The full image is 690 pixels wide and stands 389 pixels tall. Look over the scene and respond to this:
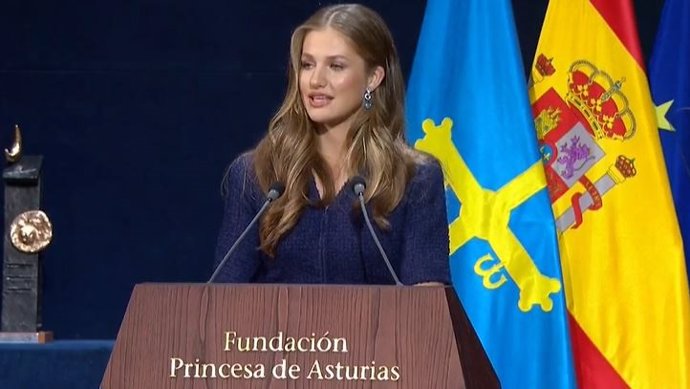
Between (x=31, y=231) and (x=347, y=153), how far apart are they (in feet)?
4.37

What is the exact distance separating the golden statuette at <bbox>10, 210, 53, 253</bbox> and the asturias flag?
5.34 ft

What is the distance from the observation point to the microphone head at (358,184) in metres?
1.95

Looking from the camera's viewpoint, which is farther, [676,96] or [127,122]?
[127,122]

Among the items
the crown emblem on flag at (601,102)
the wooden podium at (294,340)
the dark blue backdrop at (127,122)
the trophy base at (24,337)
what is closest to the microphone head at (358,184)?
the wooden podium at (294,340)

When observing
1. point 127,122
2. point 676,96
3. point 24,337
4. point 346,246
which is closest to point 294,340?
point 346,246

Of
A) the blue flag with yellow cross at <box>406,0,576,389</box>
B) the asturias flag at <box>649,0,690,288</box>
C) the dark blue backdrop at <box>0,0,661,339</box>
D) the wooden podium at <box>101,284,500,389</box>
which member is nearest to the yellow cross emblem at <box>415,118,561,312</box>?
the blue flag with yellow cross at <box>406,0,576,389</box>

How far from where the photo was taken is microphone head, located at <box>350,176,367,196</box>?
1948mm

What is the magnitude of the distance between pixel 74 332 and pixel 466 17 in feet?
4.72

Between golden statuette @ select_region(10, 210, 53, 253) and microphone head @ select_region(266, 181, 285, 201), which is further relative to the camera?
golden statuette @ select_region(10, 210, 53, 253)

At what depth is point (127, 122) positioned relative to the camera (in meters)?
3.80

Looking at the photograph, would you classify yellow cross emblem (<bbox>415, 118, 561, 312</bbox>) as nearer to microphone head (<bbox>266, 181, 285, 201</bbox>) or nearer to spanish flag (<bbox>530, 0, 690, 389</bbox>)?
spanish flag (<bbox>530, 0, 690, 389</bbox>)

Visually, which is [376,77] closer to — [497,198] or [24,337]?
[497,198]

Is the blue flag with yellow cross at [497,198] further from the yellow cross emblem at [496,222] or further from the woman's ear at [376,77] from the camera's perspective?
the woman's ear at [376,77]

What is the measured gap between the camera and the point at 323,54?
2102mm
